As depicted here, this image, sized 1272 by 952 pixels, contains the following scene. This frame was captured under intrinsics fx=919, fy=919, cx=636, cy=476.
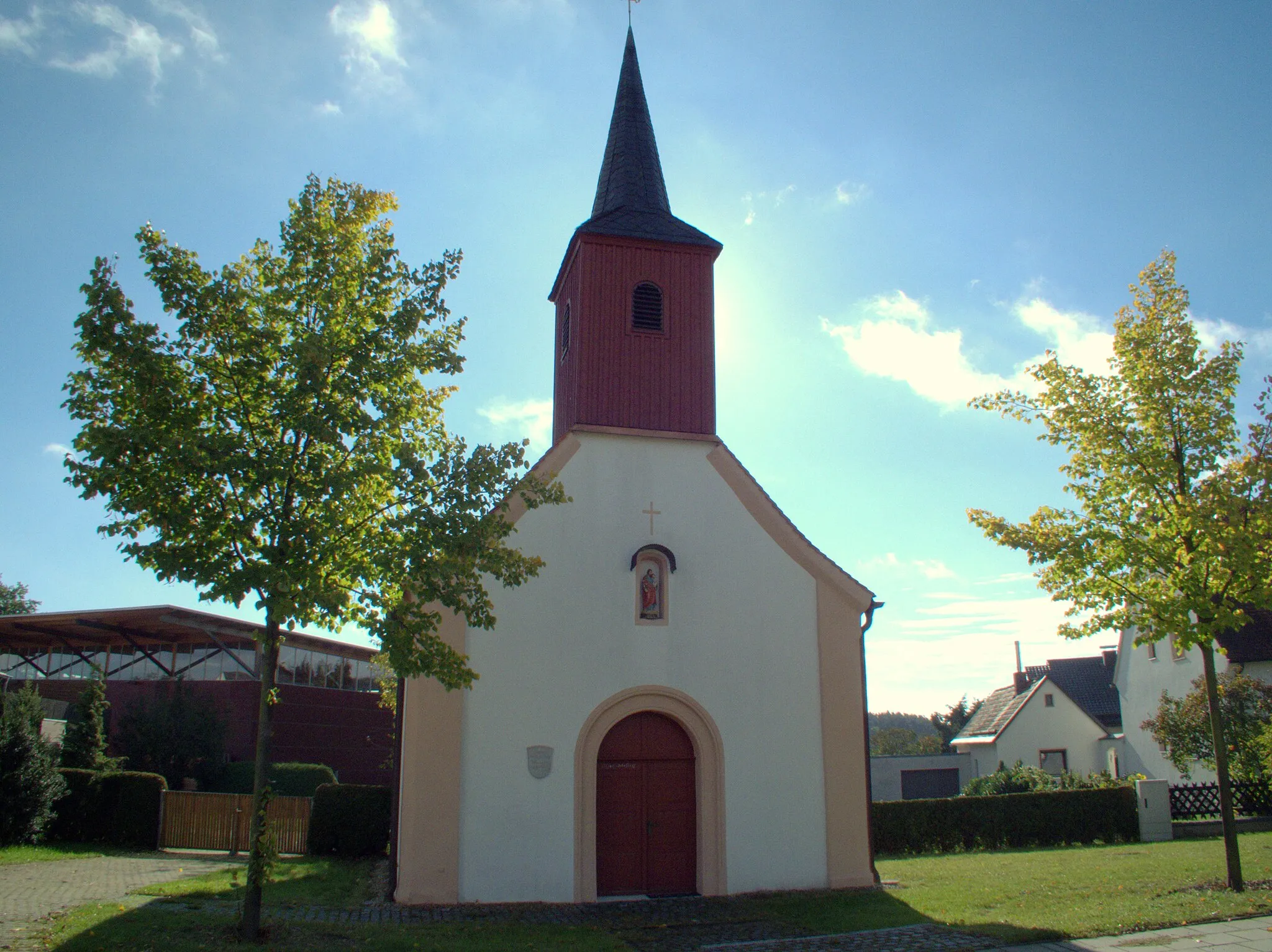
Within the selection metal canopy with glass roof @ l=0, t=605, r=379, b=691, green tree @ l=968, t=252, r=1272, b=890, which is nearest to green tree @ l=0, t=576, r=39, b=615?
metal canopy with glass roof @ l=0, t=605, r=379, b=691

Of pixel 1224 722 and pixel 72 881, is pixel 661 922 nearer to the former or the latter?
pixel 72 881

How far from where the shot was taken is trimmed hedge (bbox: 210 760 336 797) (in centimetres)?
2966

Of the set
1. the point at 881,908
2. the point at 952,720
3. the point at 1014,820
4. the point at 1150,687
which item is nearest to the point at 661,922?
the point at 881,908

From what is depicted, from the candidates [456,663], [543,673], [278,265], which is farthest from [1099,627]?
[278,265]

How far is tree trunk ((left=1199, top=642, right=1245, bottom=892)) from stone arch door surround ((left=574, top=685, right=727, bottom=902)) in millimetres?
6784

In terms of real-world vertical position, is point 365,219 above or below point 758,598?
above

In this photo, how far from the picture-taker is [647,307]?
53.6ft

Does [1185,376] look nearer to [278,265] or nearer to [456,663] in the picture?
[456,663]

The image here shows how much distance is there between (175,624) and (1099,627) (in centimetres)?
3000

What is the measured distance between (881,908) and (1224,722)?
1819cm

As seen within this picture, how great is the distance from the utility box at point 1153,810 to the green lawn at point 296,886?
1729 cm

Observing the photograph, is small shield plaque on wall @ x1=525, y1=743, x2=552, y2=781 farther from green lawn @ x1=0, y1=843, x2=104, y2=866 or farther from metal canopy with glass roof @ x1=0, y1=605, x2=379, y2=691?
metal canopy with glass roof @ x1=0, y1=605, x2=379, y2=691

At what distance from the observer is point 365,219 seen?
11.1 m

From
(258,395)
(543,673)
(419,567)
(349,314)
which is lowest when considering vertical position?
(543,673)
